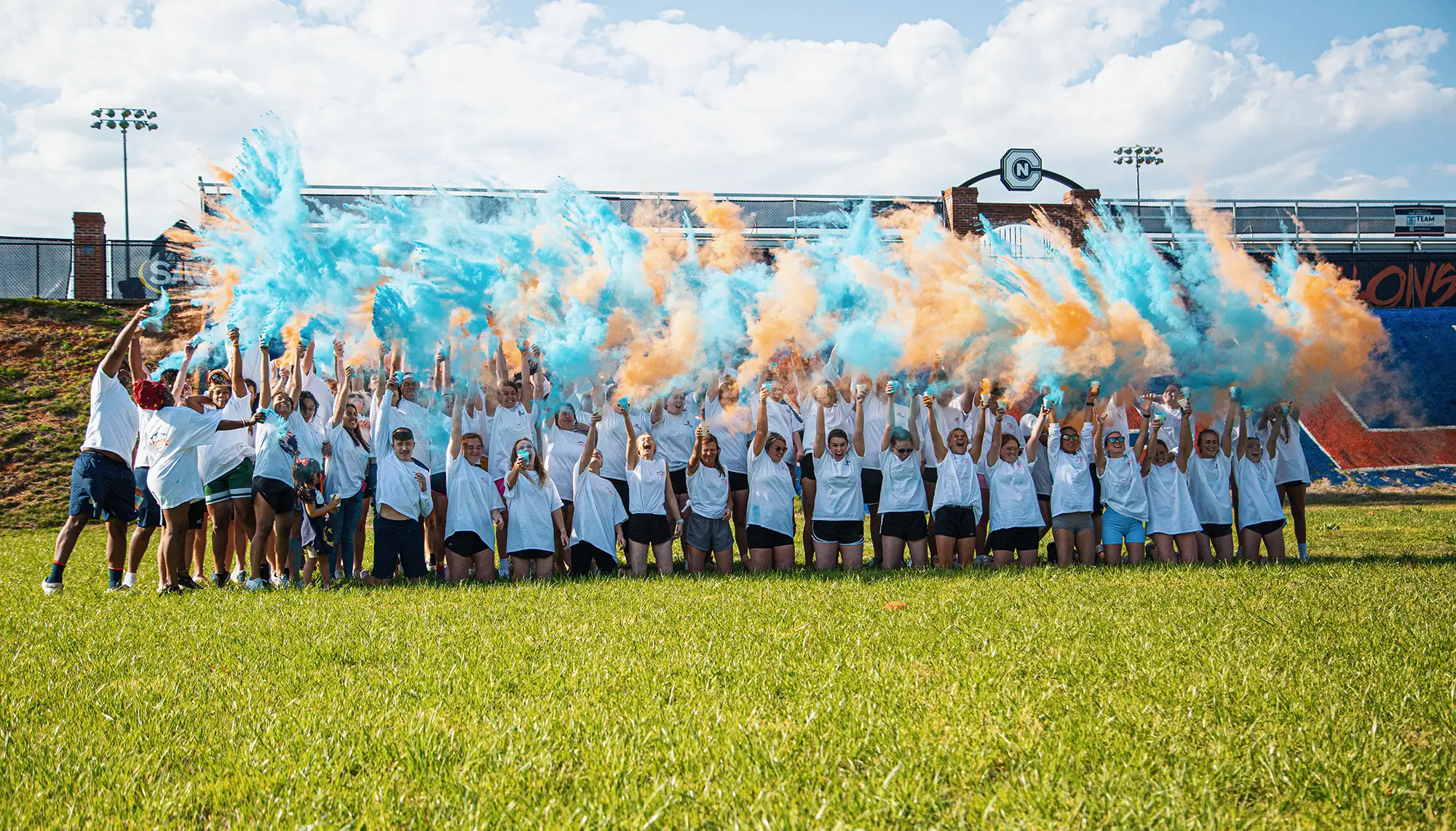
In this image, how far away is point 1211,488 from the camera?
898 centimetres

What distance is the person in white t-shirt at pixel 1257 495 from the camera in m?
8.84

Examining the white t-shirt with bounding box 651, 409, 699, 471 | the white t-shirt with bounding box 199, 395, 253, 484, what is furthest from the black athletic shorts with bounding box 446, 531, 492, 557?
the white t-shirt with bounding box 651, 409, 699, 471

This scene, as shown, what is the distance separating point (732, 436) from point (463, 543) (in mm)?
2456

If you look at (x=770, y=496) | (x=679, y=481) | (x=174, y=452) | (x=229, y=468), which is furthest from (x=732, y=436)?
(x=174, y=452)

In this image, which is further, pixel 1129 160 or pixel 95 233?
pixel 1129 160

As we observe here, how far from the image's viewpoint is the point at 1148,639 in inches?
206

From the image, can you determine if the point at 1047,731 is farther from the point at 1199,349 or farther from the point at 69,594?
the point at 69,594

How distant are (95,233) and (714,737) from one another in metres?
23.8

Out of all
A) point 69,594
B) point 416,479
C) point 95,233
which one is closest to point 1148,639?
point 416,479

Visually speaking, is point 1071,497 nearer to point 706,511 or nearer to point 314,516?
point 706,511

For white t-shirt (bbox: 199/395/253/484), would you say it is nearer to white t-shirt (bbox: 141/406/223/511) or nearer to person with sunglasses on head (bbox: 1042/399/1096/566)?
white t-shirt (bbox: 141/406/223/511)

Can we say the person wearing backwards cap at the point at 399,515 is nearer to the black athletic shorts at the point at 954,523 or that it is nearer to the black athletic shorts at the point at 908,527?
the black athletic shorts at the point at 908,527

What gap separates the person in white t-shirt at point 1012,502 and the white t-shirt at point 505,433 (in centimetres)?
349

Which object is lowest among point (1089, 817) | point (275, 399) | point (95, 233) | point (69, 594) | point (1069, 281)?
point (1089, 817)
